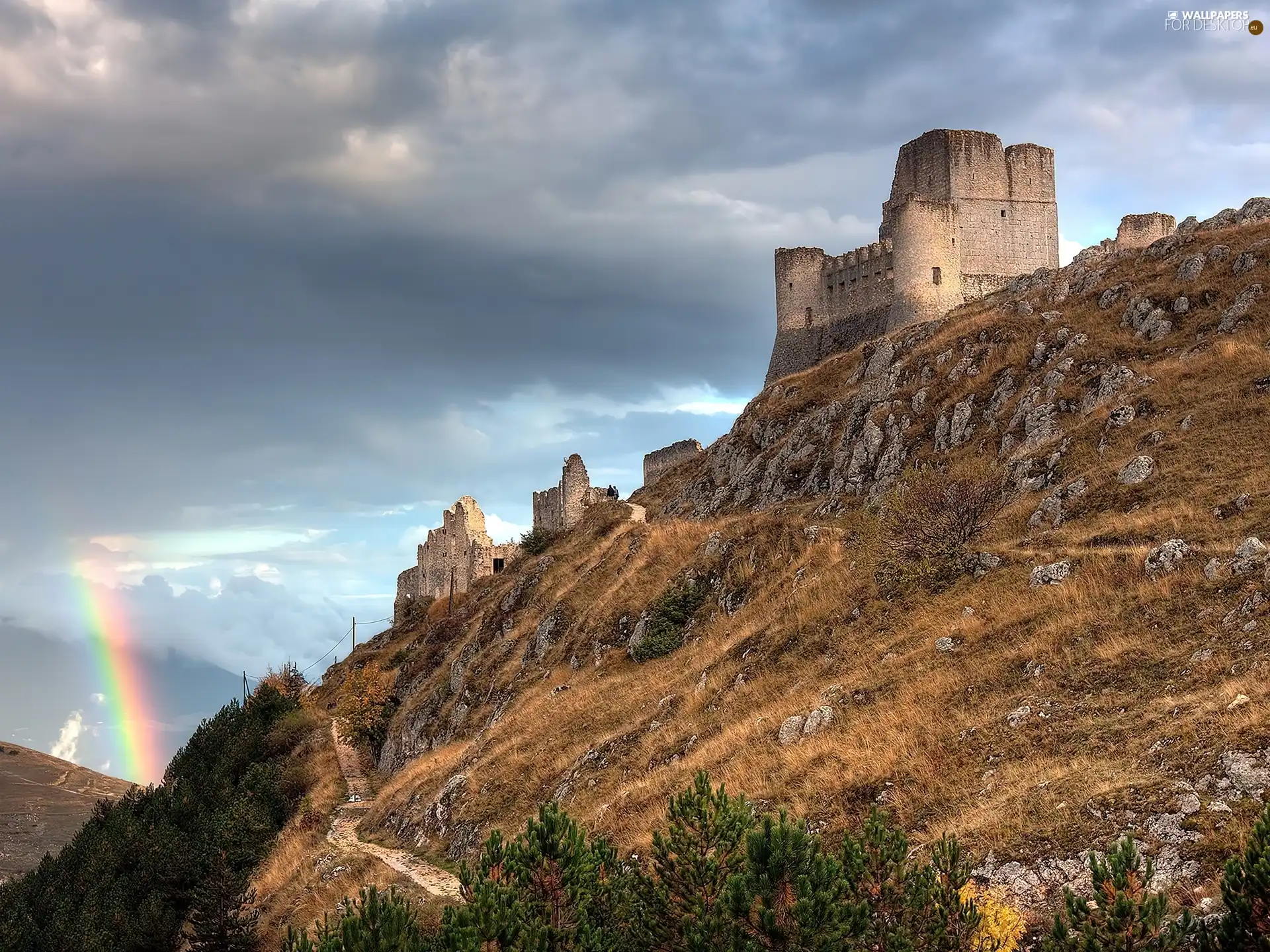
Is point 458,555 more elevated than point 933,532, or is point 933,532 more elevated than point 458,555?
point 458,555

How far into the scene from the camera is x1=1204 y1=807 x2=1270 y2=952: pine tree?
10289 millimetres

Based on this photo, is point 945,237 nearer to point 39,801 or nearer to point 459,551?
point 459,551

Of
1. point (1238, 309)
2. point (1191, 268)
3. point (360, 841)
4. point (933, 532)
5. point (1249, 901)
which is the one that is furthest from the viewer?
point (1191, 268)

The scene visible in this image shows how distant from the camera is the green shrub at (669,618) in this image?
35625 mm

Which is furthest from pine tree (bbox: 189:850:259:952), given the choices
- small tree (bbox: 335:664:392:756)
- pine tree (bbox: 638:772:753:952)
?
pine tree (bbox: 638:772:753:952)

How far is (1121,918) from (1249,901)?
1.18 metres

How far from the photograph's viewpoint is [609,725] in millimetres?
30812

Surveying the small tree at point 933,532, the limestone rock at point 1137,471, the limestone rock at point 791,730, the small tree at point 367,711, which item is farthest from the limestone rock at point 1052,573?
the small tree at point 367,711

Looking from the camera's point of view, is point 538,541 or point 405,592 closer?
point 538,541

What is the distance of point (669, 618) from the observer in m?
36.6

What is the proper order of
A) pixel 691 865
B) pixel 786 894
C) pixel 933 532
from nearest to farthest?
1. pixel 786 894
2. pixel 691 865
3. pixel 933 532

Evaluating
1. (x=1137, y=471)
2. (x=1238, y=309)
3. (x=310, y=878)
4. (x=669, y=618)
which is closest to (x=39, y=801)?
(x=310, y=878)

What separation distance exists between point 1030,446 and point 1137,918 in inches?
951

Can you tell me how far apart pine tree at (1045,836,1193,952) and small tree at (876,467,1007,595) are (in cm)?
1528
